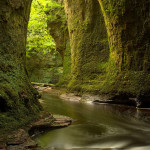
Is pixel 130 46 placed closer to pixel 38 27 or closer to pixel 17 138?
pixel 17 138

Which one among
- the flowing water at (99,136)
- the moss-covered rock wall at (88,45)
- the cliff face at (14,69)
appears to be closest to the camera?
the flowing water at (99,136)

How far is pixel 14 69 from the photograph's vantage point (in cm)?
379

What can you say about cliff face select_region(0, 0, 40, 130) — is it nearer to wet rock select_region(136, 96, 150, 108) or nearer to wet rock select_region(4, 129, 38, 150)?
wet rock select_region(4, 129, 38, 150)

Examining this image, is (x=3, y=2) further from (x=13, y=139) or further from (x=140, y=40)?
(x=140, y=40)

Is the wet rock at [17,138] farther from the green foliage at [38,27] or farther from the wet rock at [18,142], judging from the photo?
the green foliage at [38,27]

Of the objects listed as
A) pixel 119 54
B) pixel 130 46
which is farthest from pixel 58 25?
pixel 130 46

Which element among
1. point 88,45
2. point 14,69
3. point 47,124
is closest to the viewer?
point 47,124

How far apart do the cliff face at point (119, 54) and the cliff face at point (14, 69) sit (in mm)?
3614

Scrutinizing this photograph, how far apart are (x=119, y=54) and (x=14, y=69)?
4.48m

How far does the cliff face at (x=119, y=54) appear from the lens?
6.30 m

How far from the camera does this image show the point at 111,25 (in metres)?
7.25

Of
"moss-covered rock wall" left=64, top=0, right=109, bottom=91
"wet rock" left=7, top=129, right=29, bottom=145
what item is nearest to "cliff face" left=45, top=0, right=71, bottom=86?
"moss-covered rock wall" left=64, top=0, right=109, bottom=91

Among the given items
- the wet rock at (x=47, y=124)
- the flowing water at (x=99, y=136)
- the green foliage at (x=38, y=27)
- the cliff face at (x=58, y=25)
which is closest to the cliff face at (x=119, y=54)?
the flowing water at (x=99, y=136)

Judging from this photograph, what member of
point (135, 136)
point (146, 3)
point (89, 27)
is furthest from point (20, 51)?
point (89, 27)
